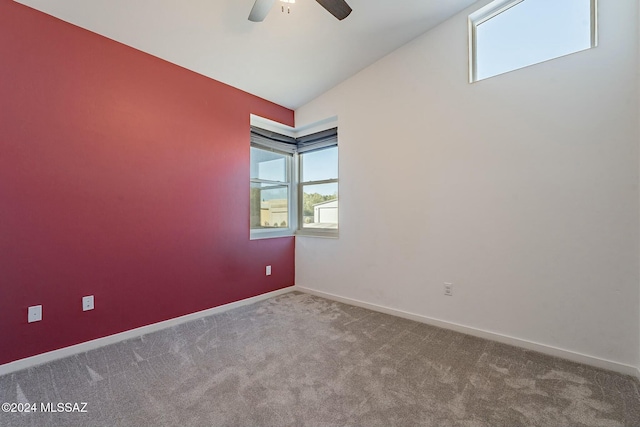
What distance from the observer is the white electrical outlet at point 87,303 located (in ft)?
7.31

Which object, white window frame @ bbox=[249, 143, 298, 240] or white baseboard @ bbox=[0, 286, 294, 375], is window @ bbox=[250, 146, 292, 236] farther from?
white baseboard @ bbox=[0, 286, 294, 375]

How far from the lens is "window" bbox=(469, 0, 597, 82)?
209 centimetres

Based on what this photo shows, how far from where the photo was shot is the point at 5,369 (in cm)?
190

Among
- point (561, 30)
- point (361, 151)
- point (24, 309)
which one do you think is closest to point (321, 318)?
point (361, 151)

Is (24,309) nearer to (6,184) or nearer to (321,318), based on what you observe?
(6,184)

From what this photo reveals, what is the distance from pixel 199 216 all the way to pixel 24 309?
1414 millimetres

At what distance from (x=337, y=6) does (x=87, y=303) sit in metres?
2.91

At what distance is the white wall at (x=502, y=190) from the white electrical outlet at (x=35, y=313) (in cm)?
273

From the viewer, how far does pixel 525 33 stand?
2326mm

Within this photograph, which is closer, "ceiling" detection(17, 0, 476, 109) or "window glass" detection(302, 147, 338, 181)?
"ceiling" detection(17, 0, 476, 109)

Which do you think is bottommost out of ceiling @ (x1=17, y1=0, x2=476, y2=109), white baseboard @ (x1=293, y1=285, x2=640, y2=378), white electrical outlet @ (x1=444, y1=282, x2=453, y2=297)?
white baseboard @ (x1=293, y1=285, x2=640, y2=378)

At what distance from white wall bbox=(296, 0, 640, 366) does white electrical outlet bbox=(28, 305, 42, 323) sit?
2.73 meters

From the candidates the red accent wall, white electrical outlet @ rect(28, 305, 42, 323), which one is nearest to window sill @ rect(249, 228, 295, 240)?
the red accent wall

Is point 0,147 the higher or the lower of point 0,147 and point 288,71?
the lower
